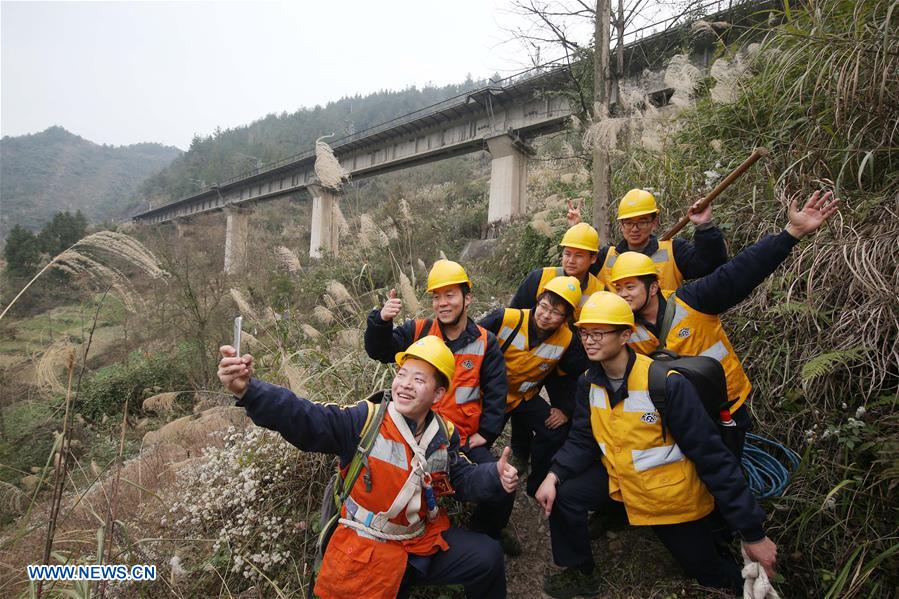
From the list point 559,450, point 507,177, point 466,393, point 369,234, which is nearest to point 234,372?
point 466,393

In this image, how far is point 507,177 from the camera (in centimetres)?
1686

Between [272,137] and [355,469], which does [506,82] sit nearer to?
[355,469]

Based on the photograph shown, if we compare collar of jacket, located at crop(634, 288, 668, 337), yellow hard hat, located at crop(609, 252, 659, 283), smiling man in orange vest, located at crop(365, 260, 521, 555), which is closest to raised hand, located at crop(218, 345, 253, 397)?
smiling man in orange vest, located at crop(365, 260, 521, 555)

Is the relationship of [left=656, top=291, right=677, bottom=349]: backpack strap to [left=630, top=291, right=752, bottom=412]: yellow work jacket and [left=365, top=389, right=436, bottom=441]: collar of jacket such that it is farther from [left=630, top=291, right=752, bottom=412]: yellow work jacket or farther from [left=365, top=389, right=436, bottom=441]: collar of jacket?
[left=365, top=389, right=436, bottom=441]: collar of jacket

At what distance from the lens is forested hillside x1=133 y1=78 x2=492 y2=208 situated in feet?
199

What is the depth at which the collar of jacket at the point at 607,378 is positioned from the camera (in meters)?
2.41

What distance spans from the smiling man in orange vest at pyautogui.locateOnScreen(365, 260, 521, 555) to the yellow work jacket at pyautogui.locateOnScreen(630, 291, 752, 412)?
39.5 inches

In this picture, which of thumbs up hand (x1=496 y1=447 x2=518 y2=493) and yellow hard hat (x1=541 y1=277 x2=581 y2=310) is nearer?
thumbs up hand (x1=496 y1=447 x2=518 y2=493)

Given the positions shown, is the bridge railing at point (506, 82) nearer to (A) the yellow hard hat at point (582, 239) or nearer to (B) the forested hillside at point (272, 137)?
(A) the yellow hard hat at point (582, 239)

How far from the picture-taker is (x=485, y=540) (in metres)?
2.44

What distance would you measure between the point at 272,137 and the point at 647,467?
84051 millimetres

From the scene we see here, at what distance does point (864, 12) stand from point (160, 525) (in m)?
6.92

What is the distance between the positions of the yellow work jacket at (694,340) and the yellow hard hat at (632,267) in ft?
1.02

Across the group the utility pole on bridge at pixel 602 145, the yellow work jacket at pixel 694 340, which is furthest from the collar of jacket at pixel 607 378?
the utility pole on bridge at pixel 602 145
